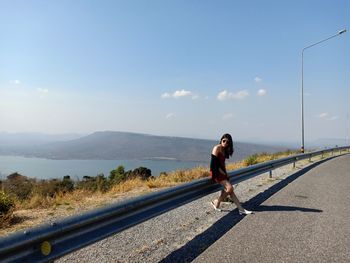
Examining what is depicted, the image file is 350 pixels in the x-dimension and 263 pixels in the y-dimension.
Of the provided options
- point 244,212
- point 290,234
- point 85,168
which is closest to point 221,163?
point 244,212

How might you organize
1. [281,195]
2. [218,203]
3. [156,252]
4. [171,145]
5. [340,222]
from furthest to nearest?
1. [171,145]
2. [281,195]
3. [218,203]
4. [340,222]
5. [156,252]

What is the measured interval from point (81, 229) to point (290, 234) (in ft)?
10.6

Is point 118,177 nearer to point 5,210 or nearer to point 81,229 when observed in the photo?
point 5,210

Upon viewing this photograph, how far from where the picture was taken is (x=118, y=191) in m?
11.4

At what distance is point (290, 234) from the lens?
5824mm

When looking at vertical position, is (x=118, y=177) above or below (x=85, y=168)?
above

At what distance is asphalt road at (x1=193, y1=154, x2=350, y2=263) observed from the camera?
4.86m

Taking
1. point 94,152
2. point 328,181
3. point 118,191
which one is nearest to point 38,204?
point 118,191

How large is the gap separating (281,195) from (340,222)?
3.03 metres

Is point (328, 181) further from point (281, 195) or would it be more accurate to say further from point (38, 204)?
point (38, 204)

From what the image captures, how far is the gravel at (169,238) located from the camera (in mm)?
4895

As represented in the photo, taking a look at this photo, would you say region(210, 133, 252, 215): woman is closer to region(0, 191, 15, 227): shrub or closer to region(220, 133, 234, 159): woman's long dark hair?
region(220, 133, 234, 159): woman's long dark hair

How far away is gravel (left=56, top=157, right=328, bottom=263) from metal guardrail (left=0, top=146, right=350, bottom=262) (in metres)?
0.37

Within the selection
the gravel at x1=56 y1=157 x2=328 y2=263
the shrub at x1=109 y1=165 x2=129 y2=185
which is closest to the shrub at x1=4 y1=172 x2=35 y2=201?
the shrub at x1=109 y1=165 x2=129 y2=185
